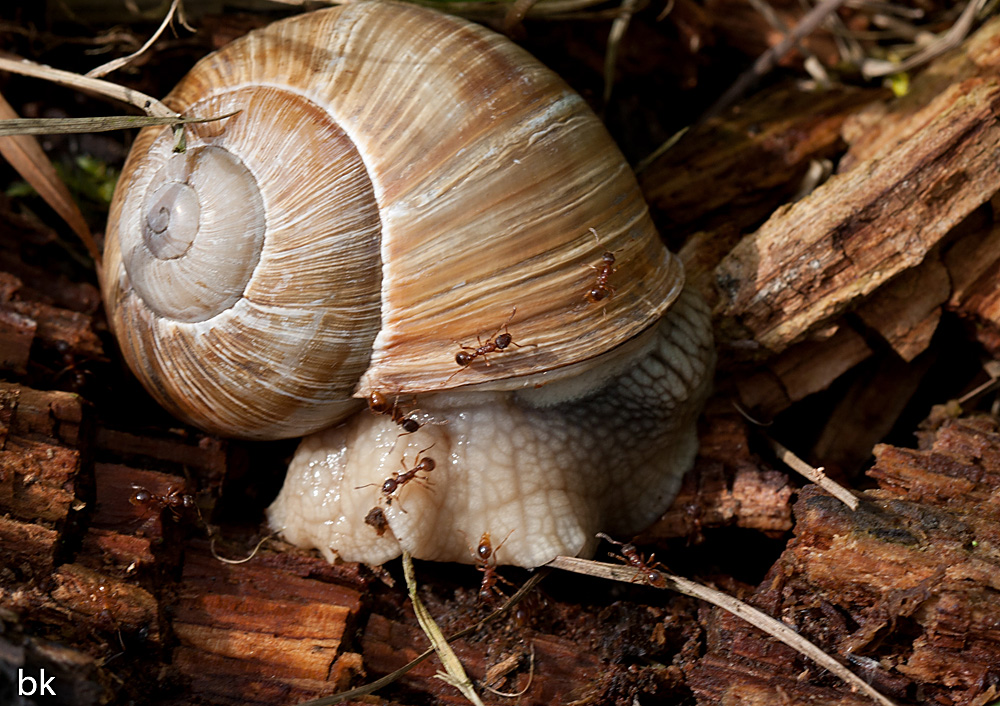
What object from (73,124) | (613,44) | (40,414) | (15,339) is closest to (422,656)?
(40,414)

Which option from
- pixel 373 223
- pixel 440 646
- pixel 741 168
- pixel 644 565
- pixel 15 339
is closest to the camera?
pixel 373 223

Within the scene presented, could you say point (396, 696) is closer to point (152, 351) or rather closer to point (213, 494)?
point (213, 494)

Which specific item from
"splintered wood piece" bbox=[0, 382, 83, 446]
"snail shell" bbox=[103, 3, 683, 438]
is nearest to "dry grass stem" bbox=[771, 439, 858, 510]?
"snail shell" bbox=[103, 3, 683, 438]

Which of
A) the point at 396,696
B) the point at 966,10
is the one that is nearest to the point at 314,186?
the point at 396,696

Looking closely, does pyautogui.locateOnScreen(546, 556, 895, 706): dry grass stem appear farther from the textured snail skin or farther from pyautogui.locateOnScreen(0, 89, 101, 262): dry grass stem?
pyautogui.locateOnScreen(0, 89, 101, 262): dry grass stem

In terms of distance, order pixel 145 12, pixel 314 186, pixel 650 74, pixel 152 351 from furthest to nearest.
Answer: pixel 650 74
pixel 145 12
pixel 152 351
pixel 314 186

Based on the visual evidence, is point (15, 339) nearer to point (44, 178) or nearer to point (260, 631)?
point (44, 178)
